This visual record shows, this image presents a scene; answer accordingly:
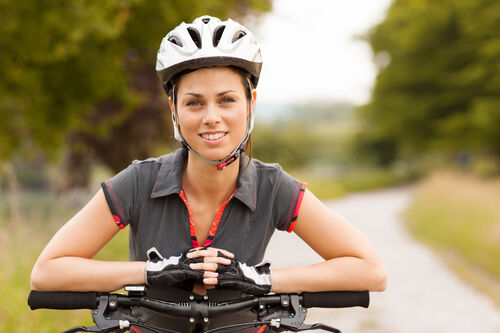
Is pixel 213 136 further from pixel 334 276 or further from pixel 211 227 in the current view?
pixel 334 276

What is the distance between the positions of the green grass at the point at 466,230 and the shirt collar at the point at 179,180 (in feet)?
17.8

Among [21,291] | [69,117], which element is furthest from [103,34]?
[21,291]

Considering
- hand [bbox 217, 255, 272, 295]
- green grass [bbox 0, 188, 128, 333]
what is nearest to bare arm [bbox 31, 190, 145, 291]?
hand [bbox 217, 255, 272, 295]

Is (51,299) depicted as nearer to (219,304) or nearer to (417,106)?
(219,304)

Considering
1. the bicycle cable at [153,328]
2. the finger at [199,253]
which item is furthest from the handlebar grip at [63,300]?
the finger at [199,253]

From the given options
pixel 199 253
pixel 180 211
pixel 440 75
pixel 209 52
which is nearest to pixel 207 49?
pixel 209 52

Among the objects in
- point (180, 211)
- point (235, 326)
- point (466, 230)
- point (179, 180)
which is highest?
point (466, 230)

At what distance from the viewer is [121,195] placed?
7.08 ft

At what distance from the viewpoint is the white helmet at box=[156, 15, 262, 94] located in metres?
2.11

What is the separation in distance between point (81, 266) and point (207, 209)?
0.56 metres

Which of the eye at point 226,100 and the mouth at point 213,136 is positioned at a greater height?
the eye at point 226,100

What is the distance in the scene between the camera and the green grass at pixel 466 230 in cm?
824

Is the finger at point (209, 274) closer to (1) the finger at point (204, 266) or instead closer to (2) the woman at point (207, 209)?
(1) the finger at point (204, 266)

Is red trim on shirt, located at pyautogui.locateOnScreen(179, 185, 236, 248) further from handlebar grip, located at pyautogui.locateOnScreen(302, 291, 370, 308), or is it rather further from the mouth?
handlebar grip, located at pyautogui.locateOnScreen(302, 291, 370, 308)
